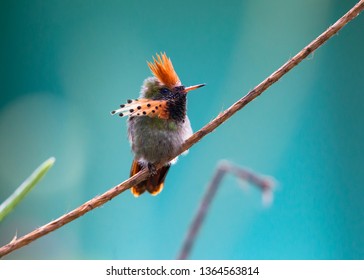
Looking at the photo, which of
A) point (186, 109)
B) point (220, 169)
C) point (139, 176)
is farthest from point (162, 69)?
point (220, 169)

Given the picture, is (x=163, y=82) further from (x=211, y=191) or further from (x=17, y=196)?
(x=17, y=196)

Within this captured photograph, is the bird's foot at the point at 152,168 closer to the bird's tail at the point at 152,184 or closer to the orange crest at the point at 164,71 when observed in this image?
the bird's tail at the point at 152,184

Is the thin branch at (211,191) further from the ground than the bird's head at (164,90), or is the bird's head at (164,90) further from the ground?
the bird's head at (164,90)

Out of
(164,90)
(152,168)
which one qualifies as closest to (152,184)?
(152,168)

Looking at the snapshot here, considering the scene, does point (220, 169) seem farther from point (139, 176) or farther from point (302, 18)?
point (302, 18)

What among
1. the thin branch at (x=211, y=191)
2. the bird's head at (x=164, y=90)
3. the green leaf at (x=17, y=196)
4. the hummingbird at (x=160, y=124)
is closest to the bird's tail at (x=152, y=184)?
the hummingbird at (x=160, y=124)
